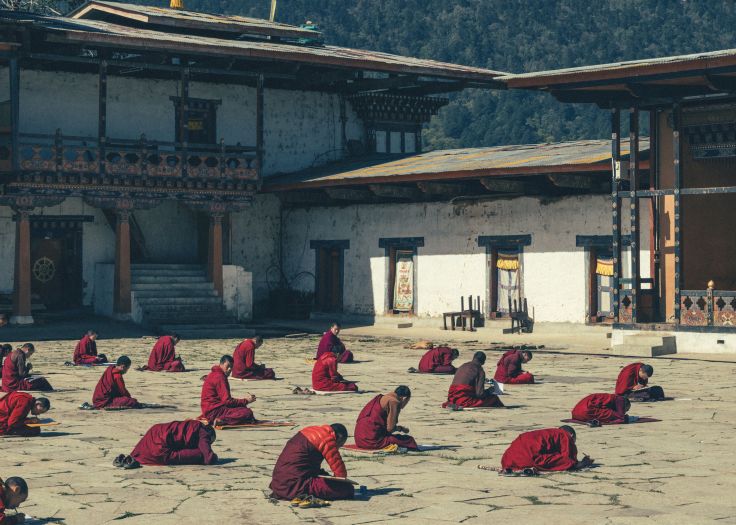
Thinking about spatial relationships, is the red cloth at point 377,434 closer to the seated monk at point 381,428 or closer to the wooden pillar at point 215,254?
the seated monk at point 381,428

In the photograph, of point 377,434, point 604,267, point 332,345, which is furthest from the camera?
point 604,267

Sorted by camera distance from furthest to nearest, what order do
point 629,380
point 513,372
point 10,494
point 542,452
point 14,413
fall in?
point 513,372 < point 629,380 < point 14,413 < point 542,452 < point 10,494

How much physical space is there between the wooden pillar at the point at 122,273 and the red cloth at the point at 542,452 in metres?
20.5

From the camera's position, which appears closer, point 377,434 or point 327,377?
point 377,434

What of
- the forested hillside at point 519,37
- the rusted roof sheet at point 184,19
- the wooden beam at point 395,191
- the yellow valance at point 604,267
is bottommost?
the yellow valance at point 604,267

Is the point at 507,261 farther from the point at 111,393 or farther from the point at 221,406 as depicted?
the point at 221,406

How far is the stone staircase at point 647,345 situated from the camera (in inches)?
969

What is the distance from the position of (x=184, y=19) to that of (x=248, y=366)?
55.2 ft

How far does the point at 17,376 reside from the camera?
63.1 feet

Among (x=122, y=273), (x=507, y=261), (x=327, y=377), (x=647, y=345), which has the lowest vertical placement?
(x=327, y=377)

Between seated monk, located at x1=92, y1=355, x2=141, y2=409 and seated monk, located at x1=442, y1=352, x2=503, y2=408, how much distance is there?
172 inches

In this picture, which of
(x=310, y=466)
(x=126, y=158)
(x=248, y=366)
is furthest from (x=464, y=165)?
(x=310, y=466)

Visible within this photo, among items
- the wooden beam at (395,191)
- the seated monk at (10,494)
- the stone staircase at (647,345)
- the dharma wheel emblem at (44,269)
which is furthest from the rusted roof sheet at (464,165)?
the seated monk at (10,494)

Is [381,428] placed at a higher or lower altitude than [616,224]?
lower
